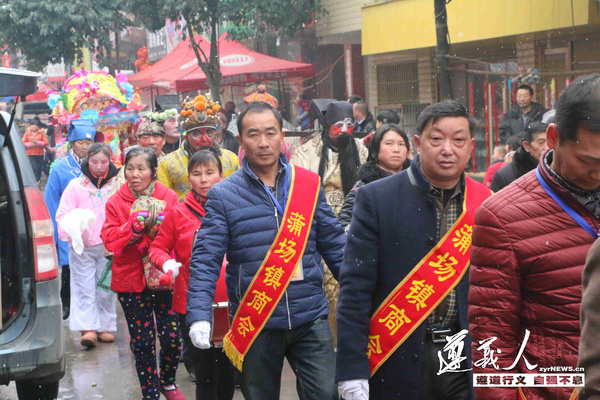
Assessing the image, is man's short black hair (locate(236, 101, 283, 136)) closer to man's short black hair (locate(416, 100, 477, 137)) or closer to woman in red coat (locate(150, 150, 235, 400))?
woman in red coat (locate(150, 150, 235, 400))

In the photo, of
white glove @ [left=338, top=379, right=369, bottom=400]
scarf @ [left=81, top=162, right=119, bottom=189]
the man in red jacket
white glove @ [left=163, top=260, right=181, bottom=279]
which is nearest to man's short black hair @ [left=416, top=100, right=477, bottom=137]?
the man in red jacket

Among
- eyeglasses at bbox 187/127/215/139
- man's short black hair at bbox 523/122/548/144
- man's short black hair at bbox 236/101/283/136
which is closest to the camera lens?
man's short black hair at bbox 236/101/283/136

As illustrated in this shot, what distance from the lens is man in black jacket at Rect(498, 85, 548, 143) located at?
9633mm

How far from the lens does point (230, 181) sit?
413cm

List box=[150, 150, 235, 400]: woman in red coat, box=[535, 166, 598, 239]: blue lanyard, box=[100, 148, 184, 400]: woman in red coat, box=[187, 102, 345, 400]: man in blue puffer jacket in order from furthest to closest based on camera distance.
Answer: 1. box=[100, 148, 184, 400]: woman in red coat
2. box=[150, 150, 235, 400]: woman in red coat
3. box=[187, 102, 345, 400]: man in blue puffer jacket
4. box=[535, 166, 598, 239]: blue lanyard

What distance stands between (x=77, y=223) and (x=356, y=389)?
4.58 meters

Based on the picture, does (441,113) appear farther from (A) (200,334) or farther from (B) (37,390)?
(B) (37,390)

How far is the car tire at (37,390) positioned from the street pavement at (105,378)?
0.99 meters

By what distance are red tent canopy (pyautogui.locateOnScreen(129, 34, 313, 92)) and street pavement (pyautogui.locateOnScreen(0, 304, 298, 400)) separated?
1409cm

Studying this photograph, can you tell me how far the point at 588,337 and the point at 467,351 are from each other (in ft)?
5.55

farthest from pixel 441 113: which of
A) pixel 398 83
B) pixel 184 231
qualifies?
pixel 398 83

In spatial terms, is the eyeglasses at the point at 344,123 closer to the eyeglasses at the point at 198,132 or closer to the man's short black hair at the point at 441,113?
the eyeglasses at the point at 198,132

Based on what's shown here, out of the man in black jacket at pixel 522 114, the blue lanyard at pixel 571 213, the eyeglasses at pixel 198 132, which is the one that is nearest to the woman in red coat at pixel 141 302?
the eyeglasses at pixel 198 132

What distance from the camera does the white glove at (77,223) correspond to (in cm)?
722
